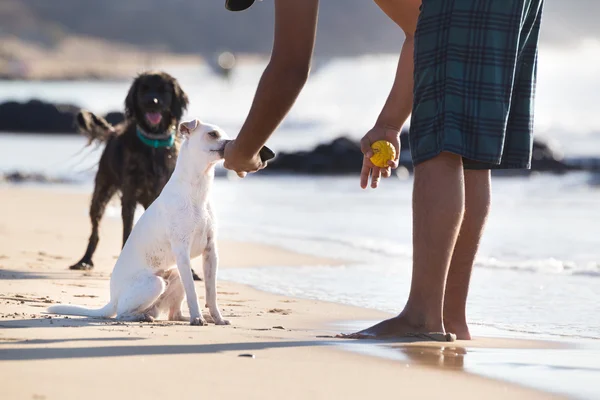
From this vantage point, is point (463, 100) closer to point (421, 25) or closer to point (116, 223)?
point (421, 25)

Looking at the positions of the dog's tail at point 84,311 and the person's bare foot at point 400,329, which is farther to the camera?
the dog's tail at point 84,311

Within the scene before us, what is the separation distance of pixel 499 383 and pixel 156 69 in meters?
5.00

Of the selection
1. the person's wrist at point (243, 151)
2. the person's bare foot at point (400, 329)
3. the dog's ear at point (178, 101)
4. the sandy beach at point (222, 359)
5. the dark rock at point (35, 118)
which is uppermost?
the dark rock at point (35, 118)

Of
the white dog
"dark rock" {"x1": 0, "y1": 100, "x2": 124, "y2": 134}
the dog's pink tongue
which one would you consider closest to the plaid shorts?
the white dog

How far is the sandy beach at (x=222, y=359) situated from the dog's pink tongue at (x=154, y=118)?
1954mm

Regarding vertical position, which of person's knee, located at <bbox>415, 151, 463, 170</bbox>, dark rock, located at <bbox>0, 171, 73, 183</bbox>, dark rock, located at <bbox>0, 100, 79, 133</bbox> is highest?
dark rock, located at <bbox>0, 100, 79, 133</bbox>

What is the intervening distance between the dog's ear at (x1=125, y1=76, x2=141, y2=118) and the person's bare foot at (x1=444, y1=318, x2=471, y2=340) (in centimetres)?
389

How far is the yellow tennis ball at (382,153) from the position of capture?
394cm

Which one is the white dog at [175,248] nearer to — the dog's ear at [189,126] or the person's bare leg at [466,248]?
the dog's ear at [189,126]

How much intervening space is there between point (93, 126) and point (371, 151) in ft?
14.2

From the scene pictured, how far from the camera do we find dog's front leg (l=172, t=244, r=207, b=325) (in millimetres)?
4500

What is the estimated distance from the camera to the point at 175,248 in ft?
15.0

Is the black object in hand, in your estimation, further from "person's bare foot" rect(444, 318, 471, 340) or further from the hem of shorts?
"person's bare foot" rect(444, 318, 471, 340)

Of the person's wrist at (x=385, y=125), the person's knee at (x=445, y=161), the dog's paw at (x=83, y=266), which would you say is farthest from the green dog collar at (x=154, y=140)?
the person's knee at (x=445, y=161)
